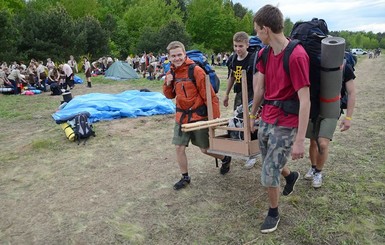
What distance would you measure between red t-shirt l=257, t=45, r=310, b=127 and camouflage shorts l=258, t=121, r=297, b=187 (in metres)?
0.06

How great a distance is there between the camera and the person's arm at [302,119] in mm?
2611

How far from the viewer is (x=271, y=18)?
2646 millimetres

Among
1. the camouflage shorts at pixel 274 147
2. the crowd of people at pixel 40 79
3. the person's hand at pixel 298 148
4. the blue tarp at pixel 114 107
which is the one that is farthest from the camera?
the crowd of people at pixel 40 79

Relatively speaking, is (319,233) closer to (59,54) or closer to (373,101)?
(373,101)

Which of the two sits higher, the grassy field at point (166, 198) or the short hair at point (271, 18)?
the short hair at point (271, 18)

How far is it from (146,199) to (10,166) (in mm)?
2905

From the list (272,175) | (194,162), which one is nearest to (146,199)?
(194,162)

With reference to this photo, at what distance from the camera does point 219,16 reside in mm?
58281

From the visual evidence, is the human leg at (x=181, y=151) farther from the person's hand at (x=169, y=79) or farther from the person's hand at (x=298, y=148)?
the person's hand at (x=298, y=148)

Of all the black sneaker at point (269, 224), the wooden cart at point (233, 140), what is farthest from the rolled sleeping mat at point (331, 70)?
the black sneaker at point (269, 224)

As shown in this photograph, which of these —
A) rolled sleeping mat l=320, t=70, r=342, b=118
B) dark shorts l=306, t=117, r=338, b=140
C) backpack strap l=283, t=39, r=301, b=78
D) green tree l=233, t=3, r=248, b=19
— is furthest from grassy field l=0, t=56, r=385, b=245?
green tree l=233, t=3, r=248, b=19

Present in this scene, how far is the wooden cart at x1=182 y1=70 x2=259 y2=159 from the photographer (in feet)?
11.8

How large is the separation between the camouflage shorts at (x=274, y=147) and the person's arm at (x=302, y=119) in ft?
0.53

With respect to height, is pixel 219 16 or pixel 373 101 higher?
pixel 219 16
